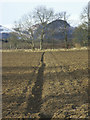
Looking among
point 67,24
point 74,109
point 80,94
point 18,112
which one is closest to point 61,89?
point 80,94

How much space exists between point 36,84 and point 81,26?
31077 mm

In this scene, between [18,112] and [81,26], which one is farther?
[81,26]

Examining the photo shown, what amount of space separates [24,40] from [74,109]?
36.0 metres

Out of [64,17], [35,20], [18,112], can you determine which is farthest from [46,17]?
[18,112]

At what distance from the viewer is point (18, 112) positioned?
449 cm

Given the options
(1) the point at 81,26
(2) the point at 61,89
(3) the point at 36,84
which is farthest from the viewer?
(1) the point at 81,26

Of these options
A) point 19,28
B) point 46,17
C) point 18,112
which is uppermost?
point 46,17

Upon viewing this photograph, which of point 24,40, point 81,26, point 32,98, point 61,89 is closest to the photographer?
point 32,98

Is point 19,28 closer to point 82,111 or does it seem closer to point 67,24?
point 67,24

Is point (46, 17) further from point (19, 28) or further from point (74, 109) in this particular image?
point (74, 109)

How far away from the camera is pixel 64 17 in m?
42.1

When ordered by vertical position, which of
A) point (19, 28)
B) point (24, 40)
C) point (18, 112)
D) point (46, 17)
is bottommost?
point (18, 112)

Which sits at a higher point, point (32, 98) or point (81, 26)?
point (81, 26)

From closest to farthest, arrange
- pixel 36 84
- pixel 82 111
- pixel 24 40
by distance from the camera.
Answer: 1. pixel 82 111
2. pixel 36 84
3. pixel 24 40
